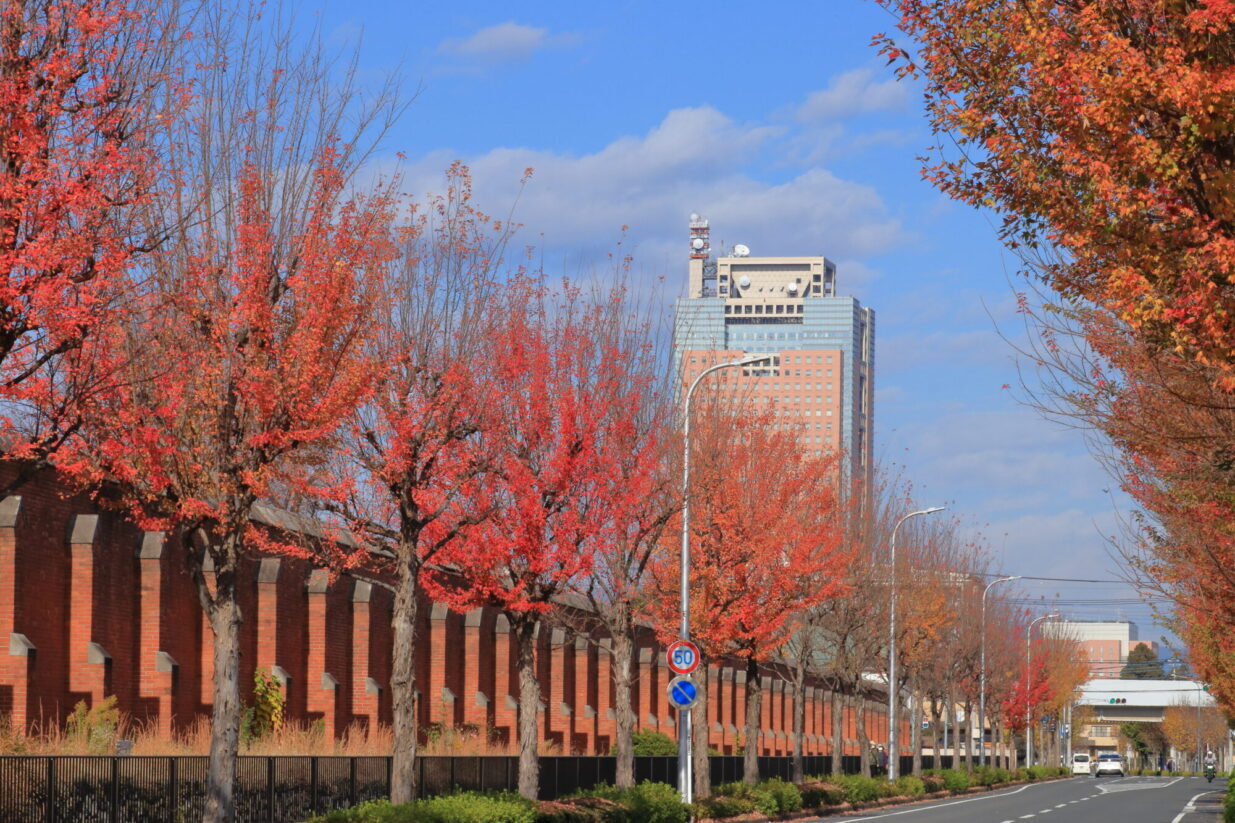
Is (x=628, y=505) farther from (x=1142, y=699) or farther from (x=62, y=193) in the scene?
(x=1142, y=699)

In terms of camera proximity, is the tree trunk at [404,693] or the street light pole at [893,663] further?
the street light pole at [893,663]

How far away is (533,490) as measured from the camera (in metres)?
27.8

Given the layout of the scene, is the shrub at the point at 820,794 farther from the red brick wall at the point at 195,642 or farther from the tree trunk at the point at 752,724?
the red brick wall at the point at 195,642

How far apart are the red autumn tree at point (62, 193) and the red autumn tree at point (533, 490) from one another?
12504 millimetres

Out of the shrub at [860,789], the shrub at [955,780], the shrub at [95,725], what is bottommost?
the shrub at [955,780]

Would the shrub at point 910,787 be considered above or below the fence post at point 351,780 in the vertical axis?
below

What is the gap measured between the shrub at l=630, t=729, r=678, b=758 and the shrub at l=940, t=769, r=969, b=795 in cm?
1450

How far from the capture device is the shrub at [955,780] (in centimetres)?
6202

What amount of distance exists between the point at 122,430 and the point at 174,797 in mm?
7851

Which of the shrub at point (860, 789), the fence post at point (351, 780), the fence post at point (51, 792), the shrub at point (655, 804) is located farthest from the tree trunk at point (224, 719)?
the shrub at point (860, 789)

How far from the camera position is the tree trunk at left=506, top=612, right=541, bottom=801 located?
1081 inches

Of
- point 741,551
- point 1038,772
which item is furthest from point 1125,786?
point 741,551

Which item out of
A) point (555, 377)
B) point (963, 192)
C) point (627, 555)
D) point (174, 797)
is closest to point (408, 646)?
point (174, 797)

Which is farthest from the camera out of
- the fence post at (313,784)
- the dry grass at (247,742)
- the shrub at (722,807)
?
the shrub at (722,807)
